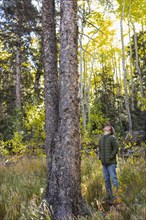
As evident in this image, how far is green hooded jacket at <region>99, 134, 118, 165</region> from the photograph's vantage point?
18.2 ft

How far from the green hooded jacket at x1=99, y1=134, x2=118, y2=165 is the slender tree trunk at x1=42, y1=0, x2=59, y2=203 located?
168 cm

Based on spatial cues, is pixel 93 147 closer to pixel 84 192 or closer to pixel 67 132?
pixel 84 192

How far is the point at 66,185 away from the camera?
3.96 meters

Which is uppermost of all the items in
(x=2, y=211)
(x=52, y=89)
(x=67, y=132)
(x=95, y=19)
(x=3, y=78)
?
(x=95, y=19)

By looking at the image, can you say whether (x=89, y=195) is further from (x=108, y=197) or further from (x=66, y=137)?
(x=66, y=137)

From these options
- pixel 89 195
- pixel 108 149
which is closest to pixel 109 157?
pixel 108 149

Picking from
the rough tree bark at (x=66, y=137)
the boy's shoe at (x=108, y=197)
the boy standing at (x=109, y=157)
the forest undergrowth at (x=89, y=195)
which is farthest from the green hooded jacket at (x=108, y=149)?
the rough tree bark at (x=66, y=137)

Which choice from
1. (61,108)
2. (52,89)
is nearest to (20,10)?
(52,89)

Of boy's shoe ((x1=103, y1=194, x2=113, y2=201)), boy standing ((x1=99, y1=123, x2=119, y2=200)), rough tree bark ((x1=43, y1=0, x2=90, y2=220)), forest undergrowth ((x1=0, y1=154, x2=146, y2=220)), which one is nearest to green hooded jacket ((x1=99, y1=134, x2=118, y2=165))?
boy standing ((x1=99, y1=123, x2=119, y2=200))

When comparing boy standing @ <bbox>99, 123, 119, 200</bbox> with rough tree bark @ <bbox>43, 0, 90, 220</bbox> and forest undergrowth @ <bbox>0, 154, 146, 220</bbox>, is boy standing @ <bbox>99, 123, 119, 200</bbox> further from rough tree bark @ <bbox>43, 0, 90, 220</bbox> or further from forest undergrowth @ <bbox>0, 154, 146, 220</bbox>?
rough tree bark @ <bbox>43, 0, 90, 220</bbox>

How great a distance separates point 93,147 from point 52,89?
690 centimetres

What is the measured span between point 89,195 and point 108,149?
1175mm

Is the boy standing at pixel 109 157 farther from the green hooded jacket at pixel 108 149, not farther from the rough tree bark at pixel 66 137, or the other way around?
the rough tree bark at pixel 66 137

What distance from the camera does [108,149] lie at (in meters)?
5.65
